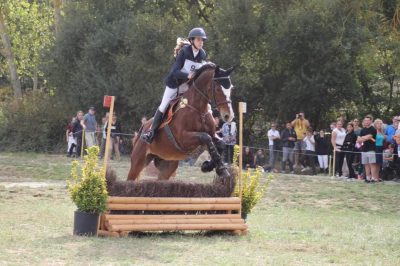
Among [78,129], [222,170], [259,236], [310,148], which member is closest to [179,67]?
[222,170]

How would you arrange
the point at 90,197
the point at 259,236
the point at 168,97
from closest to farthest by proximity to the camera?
the point at 90,197
the point at 259,236
the point at 168,97

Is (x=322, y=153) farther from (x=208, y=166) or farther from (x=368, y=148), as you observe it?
(x=208, y=166)

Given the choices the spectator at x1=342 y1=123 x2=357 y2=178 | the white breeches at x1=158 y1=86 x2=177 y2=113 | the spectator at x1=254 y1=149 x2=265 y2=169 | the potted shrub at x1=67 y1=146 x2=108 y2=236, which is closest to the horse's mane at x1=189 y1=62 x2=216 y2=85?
the white breeches at x1=158 y1=86 x2=177 y2=113

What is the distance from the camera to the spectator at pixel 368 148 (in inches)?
832

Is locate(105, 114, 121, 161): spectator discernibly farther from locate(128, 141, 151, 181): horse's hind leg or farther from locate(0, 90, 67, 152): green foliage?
locate(128, 141, 151, 181): horse's hind leg

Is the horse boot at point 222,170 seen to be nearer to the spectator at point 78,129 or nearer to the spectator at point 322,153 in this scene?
the spectator at point 322,153

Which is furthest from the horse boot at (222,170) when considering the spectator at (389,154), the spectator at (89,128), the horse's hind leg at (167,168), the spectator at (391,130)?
the spectator at (89,128)

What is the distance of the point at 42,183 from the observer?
21.0 metres

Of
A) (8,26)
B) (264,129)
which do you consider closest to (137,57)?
(264,129)

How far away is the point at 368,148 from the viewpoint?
21234 millimetres

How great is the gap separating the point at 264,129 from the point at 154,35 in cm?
615

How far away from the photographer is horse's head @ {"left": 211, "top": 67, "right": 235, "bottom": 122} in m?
11.6

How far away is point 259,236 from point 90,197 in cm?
268

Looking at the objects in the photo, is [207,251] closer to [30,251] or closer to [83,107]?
[30,251]
